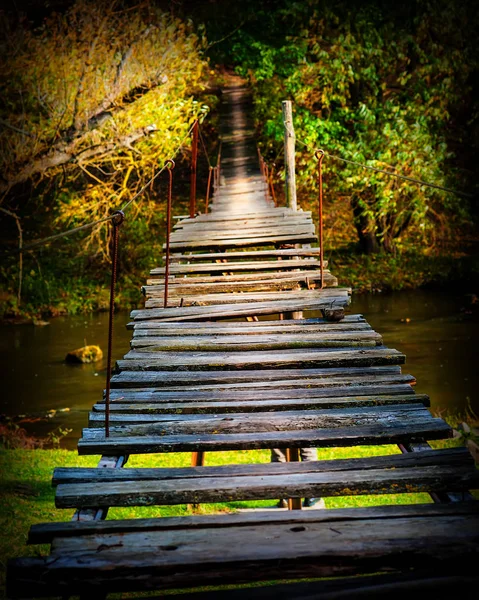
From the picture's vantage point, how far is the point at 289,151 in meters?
10.5

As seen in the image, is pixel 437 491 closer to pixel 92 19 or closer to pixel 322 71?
pixel 92 19

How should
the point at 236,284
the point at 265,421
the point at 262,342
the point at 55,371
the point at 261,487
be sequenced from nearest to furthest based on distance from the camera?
the point at 261,487
the point at 265,421
the point at 262,342
the point at 236,284
the point at 55,371

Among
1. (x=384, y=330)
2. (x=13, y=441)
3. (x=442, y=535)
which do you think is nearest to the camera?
(x=442, y=535)

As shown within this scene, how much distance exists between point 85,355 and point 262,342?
10.2 m

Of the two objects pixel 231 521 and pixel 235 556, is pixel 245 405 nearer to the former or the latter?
pixel 231 521

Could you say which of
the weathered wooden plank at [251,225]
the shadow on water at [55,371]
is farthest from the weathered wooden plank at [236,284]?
the shadow on water at [55,371]

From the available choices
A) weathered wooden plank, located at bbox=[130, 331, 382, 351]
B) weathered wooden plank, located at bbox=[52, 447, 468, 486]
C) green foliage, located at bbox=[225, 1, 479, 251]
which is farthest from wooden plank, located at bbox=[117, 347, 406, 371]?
green foliage, located at bbox=[225, 1, 479, 251]

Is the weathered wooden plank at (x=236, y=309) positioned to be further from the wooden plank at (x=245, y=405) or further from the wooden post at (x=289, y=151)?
the wooden post at (x=289, y=151)

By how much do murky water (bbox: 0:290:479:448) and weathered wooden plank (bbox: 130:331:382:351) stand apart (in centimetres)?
635

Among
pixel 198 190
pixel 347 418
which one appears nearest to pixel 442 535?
pixel 347 418

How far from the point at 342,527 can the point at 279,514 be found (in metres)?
0.27

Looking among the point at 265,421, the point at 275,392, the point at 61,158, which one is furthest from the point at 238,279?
the point at 61,158

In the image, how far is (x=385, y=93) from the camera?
Result: 18.3 m

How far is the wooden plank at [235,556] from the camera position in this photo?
2684 mm
